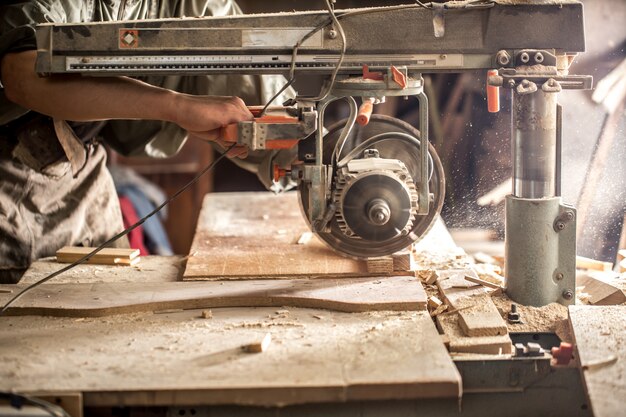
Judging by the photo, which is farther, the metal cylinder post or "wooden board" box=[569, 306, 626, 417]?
the metal cylinder post

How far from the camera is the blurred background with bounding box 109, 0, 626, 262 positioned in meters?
2.29

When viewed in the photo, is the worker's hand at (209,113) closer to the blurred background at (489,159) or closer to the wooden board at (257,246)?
the blurred background at (489,159)

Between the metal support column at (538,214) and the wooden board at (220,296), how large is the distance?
255 mm

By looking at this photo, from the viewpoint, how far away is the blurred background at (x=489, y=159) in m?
2.29

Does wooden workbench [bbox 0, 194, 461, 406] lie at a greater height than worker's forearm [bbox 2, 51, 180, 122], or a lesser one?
lesser

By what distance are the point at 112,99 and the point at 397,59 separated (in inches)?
26.2

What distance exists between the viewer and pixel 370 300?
6.08 ft

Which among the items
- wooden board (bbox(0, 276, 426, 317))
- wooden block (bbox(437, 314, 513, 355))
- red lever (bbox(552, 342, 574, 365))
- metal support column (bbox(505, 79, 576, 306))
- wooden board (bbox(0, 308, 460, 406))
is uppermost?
metal support column (bbox(505, 79, 576, 306))

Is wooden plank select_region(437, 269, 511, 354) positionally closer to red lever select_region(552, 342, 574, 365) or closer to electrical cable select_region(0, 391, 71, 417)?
red lever select_region(552, 342, 574, 365)

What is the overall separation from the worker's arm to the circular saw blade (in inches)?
12.6

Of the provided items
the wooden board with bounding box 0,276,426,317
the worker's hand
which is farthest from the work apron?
the worker's hand

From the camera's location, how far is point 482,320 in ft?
5.76

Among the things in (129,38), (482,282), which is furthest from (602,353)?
(129,38)

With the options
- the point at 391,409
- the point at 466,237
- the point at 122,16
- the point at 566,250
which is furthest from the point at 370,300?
the point at 466,237
